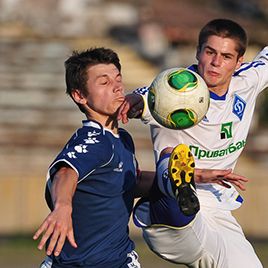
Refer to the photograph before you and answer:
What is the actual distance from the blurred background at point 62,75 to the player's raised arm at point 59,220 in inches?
263

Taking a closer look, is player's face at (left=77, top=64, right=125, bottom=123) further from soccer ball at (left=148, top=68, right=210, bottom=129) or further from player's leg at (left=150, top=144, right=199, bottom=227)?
player's leg at (left=150, top=144, right=199, bottom=227)

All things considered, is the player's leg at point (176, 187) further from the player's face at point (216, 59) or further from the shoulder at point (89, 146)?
the player's face at point (216, 59)

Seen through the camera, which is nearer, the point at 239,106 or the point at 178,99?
the point at 178,99

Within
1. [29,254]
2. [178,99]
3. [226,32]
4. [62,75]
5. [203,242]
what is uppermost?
[226,32]

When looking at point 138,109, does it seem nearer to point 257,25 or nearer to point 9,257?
point 9,257

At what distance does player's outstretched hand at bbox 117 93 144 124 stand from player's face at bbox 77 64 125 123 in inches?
1.6

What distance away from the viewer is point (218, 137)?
772cm

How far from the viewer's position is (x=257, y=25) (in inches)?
898

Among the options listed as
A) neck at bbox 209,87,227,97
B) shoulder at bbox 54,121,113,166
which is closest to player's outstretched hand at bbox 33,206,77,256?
shoulder at bbox 54,121,113,166

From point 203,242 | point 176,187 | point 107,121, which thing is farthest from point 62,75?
point 176,187

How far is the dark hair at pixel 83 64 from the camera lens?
22.8 ft

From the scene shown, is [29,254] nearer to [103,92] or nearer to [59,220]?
[103,92]

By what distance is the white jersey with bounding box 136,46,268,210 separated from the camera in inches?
302

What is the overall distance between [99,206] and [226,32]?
163 cm
